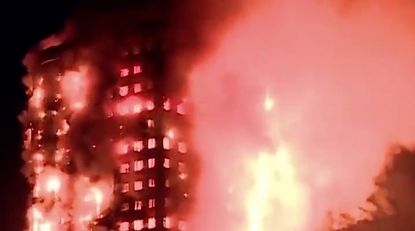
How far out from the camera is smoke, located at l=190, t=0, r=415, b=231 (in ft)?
51.8

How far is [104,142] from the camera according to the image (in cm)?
3328

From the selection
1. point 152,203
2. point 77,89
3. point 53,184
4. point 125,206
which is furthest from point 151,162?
point 77,89

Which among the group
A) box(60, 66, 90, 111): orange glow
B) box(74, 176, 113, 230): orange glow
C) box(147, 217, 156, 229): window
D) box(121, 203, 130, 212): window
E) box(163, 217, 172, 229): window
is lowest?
box(74, 176, 113, 230): orange glow

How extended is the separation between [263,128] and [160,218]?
2693cm

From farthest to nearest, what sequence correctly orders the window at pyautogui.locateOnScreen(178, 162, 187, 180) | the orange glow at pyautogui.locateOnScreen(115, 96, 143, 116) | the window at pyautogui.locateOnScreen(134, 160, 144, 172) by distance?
the window at pyautogui.locateOnScreen(134, 160, 144, 172) → the orange glow at pyautogui.locateOnScreen(115, 96, 143, 116) → the window at pyautogui.locateOnScreen(178, 162, 187, 180)

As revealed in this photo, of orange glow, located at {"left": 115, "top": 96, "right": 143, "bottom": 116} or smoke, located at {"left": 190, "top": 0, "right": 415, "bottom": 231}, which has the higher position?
orange glow, located at {"left": 115, "top": 96, "right": 143, "bottom": 116}

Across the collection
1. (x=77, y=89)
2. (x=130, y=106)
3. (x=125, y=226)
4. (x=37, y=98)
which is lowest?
(x=77, y=89)

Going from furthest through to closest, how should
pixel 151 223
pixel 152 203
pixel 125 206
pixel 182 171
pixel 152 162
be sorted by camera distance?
pixel 152 162 < pixel 152 203 < pixel 151 223 < pixel 125 206 < pixel 182 171

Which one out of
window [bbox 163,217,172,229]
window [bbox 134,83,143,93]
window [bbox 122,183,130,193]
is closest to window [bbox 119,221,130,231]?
window [bbox 122,183,130,193]

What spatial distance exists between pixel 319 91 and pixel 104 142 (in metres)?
16.9

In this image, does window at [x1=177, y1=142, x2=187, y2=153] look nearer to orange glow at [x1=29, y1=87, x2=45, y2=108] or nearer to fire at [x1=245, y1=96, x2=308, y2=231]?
orange glow at [x1=29, y1=87, x2=45, y2=108]

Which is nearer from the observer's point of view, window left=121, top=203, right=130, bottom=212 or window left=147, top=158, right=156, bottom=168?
window left=121, top=203, right=130, bottom=212

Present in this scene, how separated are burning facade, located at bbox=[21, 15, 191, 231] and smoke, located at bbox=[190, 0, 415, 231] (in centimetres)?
355

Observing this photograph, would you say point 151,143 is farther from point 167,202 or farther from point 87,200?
point 87,200
